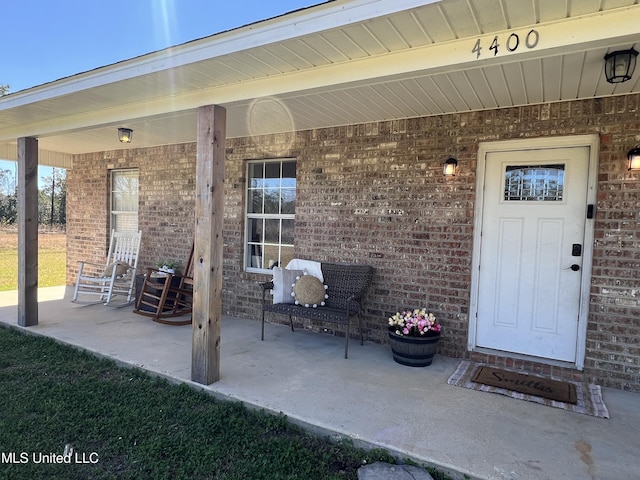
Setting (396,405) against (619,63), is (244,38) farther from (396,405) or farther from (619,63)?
(396,405)

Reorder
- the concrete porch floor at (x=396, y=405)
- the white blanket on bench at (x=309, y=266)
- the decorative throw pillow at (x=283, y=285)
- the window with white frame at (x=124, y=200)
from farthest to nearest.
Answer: the window with white frame at (x=124, y=200)
the white blanket on bench at (x=309, y=266)
the decorative throw pillow at (x=283, y=285)
the concrete porch floor at (x=396, y=405)

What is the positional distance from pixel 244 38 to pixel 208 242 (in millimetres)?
1457

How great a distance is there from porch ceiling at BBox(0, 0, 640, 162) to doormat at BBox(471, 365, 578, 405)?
7.83ft

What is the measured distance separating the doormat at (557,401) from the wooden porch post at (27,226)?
4651 millimetres

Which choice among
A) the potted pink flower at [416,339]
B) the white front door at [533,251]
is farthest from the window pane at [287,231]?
the white front door at [533,251]

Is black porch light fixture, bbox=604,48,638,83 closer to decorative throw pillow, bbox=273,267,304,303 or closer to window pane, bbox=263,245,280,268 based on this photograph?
decorative throw pillow, bbox=273,267,304,303

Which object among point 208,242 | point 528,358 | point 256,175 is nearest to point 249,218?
point 256,175

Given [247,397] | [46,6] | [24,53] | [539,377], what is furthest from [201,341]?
[24,53]

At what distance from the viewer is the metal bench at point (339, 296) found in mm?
3910

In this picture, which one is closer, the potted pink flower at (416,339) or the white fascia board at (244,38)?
the white fascia board at (244,38)

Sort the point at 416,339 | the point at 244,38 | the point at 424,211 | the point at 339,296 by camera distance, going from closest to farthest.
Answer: the point at 244,38
the point at 416,339
the point at 424,211
the point at 339,296

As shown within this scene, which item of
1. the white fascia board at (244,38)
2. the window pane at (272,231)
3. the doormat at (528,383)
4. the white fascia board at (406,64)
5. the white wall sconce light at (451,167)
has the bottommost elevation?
the doormat at (528,383)

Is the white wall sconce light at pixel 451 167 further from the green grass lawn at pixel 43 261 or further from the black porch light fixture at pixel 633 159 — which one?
the green grass lawn at pixel 43 261

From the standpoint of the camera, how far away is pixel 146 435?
95.9 inches
